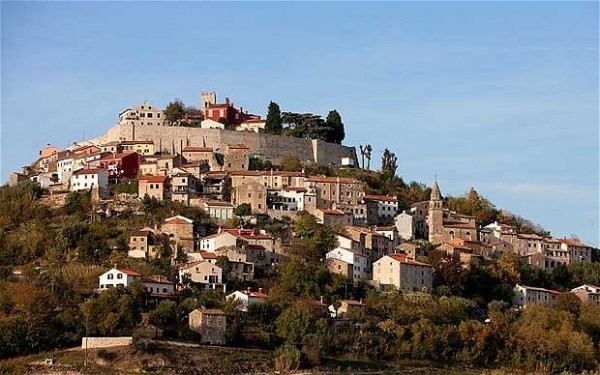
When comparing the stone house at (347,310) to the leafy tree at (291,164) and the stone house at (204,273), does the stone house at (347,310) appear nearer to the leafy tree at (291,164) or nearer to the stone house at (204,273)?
the stone house at (204,273)

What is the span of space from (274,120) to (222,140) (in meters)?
5.91

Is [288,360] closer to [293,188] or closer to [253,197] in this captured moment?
[253,197]

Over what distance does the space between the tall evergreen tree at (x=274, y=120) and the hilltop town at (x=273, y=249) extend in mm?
155

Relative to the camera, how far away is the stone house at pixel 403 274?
246ft

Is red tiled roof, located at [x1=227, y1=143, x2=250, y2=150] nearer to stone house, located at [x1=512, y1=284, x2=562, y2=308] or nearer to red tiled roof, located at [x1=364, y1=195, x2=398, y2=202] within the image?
red tiled roof, located at [x1=364, y1=195, x2=398, y2=202]

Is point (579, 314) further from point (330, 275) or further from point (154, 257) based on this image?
point (154, 257)

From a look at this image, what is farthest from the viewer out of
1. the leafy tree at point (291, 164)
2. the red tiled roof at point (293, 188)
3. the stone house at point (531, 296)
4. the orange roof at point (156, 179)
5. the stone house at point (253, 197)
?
the leafy tree at point (291, 164)

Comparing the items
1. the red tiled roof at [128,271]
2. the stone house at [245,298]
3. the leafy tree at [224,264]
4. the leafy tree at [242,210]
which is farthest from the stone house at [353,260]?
the red tiled roof at [128,271]

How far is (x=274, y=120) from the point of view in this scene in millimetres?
98250

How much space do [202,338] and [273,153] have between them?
104 feet

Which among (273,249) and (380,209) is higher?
(380,209)

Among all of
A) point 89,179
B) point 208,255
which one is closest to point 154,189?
point 89,179

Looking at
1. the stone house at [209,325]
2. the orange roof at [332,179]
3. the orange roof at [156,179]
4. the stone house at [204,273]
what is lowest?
the stone house at [209,325]

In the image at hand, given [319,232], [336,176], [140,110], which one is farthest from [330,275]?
[140,110]
